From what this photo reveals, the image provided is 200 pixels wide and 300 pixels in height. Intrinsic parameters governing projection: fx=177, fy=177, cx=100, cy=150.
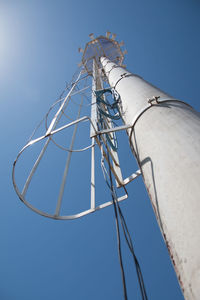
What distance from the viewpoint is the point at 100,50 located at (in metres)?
9.84

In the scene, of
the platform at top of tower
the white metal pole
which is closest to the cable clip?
the white metal pole

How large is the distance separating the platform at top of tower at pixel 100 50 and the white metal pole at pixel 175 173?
925cm

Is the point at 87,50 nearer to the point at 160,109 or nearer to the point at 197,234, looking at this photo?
the point at 160,109

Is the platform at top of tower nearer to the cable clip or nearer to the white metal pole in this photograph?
the cable clip

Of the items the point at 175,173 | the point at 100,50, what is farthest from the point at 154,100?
the point at 100,50

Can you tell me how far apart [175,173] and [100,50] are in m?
10.4

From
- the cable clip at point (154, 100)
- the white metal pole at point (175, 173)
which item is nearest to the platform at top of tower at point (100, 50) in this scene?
the cable clip at point (154, 100)

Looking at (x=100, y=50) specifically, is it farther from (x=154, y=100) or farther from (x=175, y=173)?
(x=175, y=173)

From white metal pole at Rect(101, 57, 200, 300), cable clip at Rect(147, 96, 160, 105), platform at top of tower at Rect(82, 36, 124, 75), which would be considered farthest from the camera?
platform at top of tower at Rect(82, 36, 124, 75)

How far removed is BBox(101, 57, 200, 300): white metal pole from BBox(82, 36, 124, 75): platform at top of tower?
30.3 ft

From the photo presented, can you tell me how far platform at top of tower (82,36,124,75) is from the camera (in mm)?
9812

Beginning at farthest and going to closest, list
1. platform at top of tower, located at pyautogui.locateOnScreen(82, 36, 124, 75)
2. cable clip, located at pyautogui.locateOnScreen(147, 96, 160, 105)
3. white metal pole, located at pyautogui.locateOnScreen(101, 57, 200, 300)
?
1. platform at top of tower, located at pyautogui.locateOnScreen(82, 36, 124, 75)
2. cable clip, located at pyautogui.locateOnScreen(147, 96, 160, 105)
3. white metal pole, located at pyautogui.locateOnScreen(101, 57, 200, 300)

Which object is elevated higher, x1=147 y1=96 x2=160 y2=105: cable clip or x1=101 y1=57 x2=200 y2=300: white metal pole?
x1=147 y1=96 x2=160 y2=105: cable clip

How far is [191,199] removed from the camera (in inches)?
36.7
